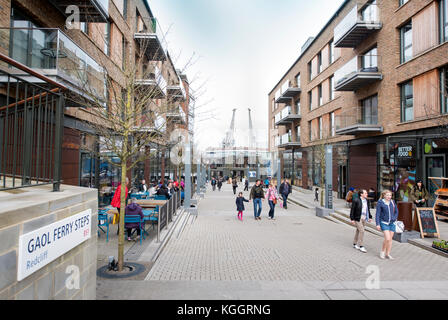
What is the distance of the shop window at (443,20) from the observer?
1276 cm

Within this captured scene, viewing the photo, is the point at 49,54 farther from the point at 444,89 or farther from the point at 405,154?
the point at 405,154


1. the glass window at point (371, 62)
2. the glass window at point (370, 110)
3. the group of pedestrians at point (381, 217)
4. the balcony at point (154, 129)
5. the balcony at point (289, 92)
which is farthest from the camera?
the balcony at point (289, 92)

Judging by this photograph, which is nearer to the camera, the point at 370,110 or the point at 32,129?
the point at 32,129

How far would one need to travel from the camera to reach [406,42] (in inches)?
609

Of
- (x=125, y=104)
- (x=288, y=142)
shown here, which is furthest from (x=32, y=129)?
(x=288, y=142)

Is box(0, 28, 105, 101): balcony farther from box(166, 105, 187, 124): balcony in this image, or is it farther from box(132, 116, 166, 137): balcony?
box(166, 105, 187, 124): balcony

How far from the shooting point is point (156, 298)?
478 cm

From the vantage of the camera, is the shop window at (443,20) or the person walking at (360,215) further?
the shop window at (443,20)

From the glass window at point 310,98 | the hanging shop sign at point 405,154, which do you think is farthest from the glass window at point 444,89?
the glass window at point 310,98

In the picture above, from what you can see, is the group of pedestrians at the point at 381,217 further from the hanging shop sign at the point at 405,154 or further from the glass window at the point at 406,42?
the glass window at the point at 406,42

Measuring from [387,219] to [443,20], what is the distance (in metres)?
10.9

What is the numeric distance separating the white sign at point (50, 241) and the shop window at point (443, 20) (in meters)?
15.7

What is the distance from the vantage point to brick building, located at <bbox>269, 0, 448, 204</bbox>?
13289mm
